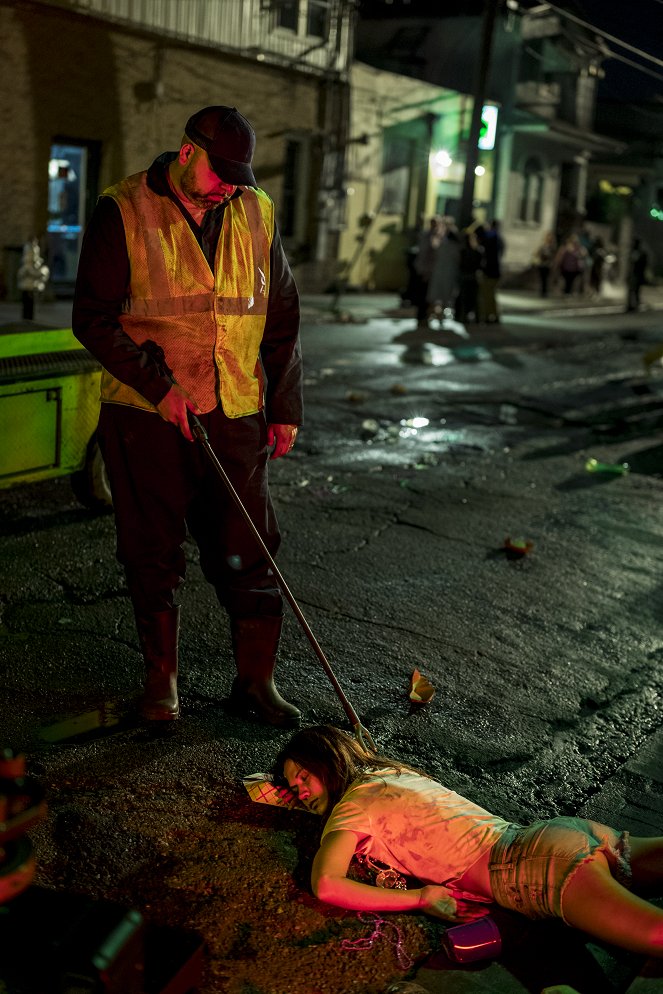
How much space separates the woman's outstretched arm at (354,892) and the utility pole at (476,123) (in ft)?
66.9

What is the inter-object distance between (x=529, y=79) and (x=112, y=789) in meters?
36.1

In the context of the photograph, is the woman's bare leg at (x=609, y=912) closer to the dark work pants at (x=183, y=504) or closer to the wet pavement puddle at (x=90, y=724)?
the dark work pants at (x=183, y=504)

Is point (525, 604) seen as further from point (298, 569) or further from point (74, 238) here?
point (74, 238)

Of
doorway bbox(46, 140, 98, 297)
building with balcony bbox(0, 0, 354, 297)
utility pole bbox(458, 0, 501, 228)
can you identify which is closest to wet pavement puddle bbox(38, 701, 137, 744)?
building with balcony bbox(0, 0, 354, 297)

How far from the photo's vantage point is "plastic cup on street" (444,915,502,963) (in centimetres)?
276

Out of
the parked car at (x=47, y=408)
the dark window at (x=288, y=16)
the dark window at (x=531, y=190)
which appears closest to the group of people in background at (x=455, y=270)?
the dark window at (x=288, y=16)

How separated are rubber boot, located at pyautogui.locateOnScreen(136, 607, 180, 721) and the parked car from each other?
8.06 ft

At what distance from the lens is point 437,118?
95.2 ft

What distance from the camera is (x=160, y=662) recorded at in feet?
12.8

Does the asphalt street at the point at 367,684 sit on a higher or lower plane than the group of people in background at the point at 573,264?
lower

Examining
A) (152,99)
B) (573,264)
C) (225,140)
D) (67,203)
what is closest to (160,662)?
(225,140)

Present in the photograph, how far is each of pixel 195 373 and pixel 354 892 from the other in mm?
1773

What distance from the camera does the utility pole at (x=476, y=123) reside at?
21.8m

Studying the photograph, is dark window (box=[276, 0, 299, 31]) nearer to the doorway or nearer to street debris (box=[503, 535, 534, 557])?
the doorway
